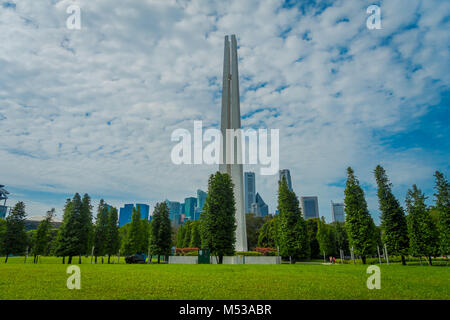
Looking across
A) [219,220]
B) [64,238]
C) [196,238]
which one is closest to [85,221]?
[64,238]

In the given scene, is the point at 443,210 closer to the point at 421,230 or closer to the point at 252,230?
the point at 421,230

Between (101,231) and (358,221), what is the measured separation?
33.8 meters

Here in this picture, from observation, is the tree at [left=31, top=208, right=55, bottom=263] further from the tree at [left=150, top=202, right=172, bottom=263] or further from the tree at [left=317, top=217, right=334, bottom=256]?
the tree at [left=317, top=217, right=334, bottom=256]

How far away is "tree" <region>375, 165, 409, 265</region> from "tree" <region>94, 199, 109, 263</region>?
119 ft

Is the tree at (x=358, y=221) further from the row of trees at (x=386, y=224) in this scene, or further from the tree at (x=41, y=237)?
the tree at (x=41, y=237)

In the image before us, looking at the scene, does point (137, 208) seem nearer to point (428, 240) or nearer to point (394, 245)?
point (394, 245)

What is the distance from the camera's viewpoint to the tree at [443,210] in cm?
2569

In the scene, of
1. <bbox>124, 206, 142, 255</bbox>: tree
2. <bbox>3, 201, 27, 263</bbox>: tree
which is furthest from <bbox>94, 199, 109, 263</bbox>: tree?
<bbox>3, 201, 27, 263</bbox>: tree

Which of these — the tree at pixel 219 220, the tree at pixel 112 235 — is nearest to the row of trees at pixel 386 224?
the tree at pixel 219 220

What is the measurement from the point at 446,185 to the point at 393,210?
Result: 5.43 meters

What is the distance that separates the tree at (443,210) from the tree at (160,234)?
31.6 metres

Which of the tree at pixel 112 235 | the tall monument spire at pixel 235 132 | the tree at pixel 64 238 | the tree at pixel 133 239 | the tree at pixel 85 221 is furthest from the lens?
the tall monument spire at pixel 235 132

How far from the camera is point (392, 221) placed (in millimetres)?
28531
